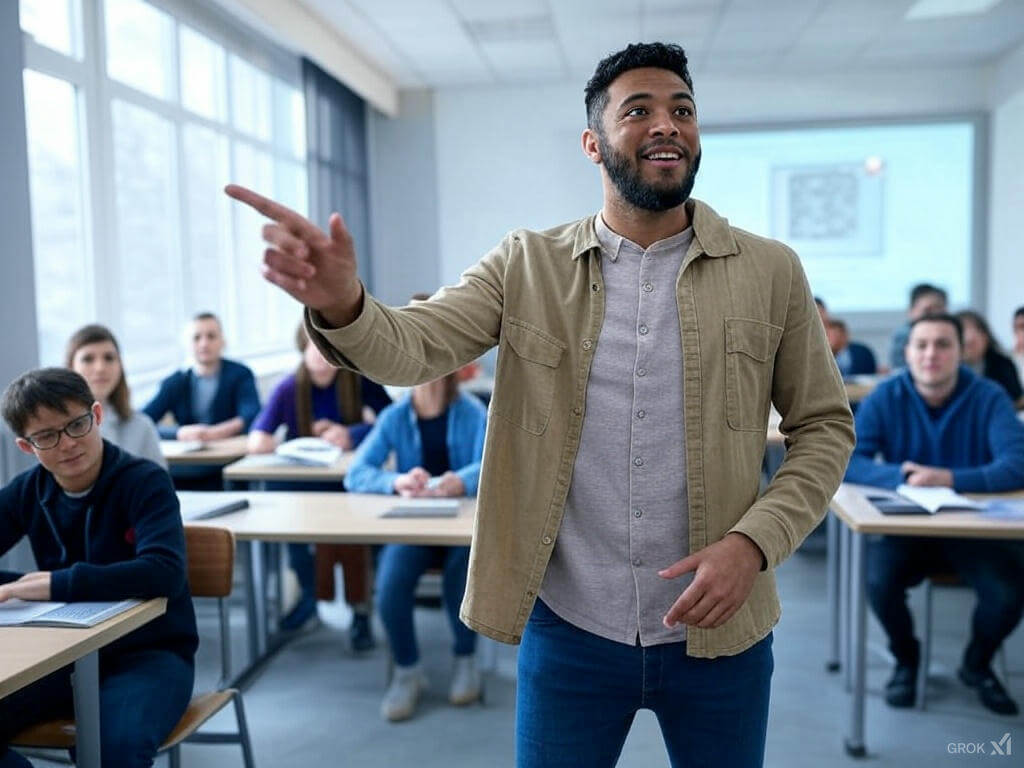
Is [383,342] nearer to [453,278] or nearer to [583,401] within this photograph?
[583,401]

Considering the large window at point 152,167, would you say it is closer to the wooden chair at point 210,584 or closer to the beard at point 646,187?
the wooden chair at point 210,584

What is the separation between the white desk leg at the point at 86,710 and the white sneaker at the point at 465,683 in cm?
146

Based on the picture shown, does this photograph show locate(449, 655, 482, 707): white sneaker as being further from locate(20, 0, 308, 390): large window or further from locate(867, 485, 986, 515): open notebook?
locate(20, 0, 308, 390): large window

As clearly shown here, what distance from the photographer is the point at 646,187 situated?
1.27 metres

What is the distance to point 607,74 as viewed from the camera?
4.37 ft

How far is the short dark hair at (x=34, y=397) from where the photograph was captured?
2031mm

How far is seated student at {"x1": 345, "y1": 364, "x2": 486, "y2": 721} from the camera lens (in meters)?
3.12

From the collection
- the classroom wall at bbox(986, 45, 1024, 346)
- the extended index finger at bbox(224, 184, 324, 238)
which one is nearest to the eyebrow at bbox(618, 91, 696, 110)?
the extended index finger at bbox(224, 184, 324, 238)

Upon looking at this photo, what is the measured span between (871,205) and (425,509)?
21.3 ft

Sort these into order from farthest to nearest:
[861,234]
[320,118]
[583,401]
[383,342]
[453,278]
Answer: [453,278]
[861,234]
[320,118]
[583,401]
[383,342]

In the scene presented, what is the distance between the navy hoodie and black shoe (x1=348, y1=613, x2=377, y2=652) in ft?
4.77

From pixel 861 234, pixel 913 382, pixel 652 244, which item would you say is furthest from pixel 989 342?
pixel 652 244

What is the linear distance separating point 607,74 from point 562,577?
711 millimetres

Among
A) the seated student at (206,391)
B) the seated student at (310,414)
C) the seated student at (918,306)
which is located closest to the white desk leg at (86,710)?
the seated student at (310,414)
